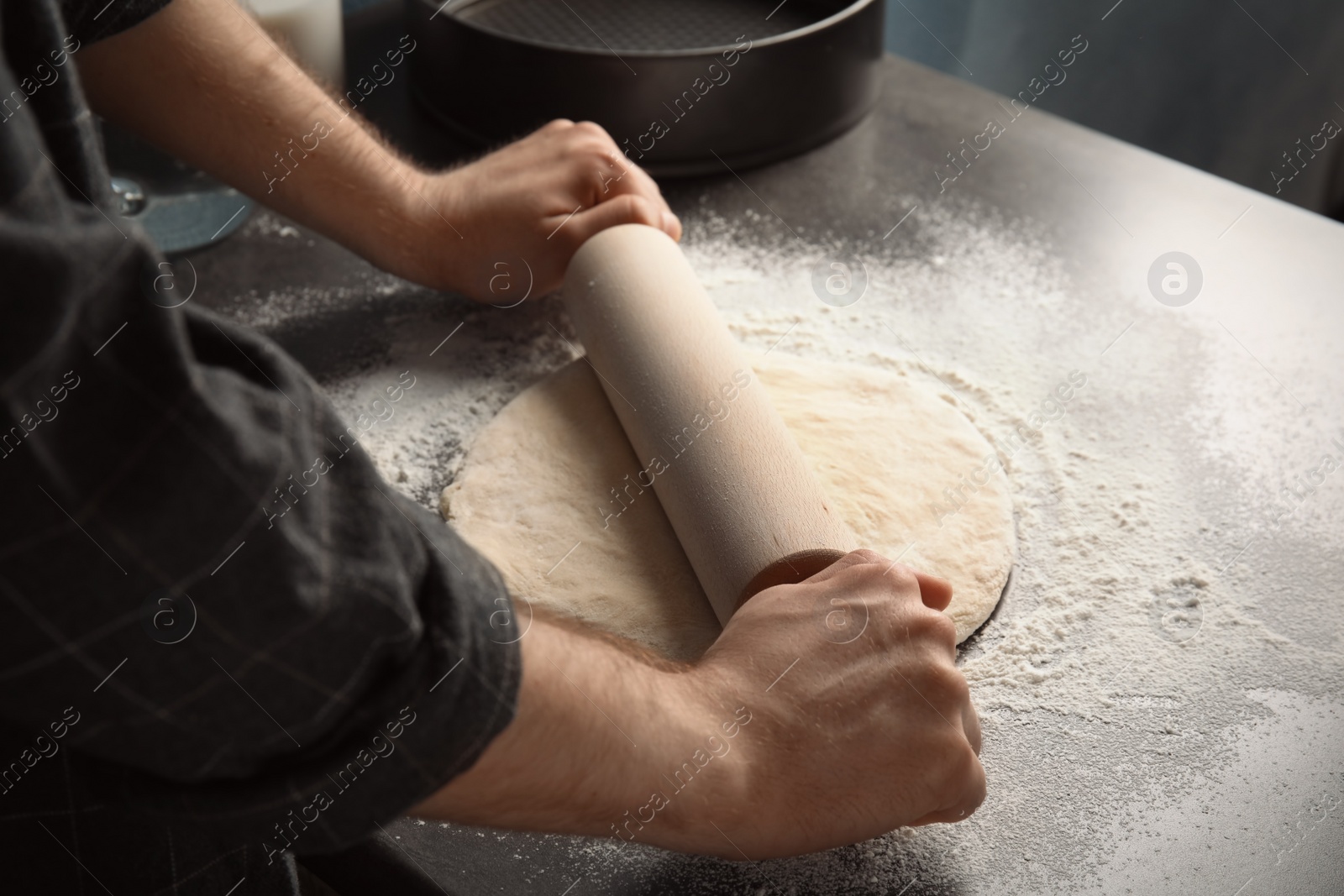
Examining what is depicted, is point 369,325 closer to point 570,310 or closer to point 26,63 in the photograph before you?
point 570,310

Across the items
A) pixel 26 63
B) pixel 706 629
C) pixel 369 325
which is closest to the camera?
pixel 26 63

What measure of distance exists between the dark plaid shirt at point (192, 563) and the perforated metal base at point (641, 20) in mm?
1107

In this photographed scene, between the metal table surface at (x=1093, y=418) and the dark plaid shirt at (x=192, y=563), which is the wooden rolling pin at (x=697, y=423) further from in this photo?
the dark plaid shirt at (x=192, y=563)

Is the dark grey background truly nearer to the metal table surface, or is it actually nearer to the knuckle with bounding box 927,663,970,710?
the metal table surface

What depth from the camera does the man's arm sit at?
4.32 ft

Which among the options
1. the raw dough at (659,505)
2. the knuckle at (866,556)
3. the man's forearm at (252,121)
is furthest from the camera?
the man's forearm at (252,121)

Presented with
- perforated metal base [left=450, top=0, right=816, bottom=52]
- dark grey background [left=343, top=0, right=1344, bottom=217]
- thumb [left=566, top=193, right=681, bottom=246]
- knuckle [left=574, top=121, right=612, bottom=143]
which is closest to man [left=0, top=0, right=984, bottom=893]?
thumb [left=566, top=193, right=681, bottom=246]

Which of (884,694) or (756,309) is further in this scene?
(756,309)

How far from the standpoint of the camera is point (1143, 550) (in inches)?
44.4

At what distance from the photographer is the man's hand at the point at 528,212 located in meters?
1.35

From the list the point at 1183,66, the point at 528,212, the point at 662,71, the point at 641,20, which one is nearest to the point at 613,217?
the point at 528,212

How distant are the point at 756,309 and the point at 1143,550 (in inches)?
22.7

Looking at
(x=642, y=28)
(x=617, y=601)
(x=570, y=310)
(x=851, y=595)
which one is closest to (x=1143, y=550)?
(x=851, y=595)

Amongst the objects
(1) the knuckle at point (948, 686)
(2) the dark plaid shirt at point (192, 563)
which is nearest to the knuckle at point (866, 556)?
(1) the knuckle at point (948, 686)
